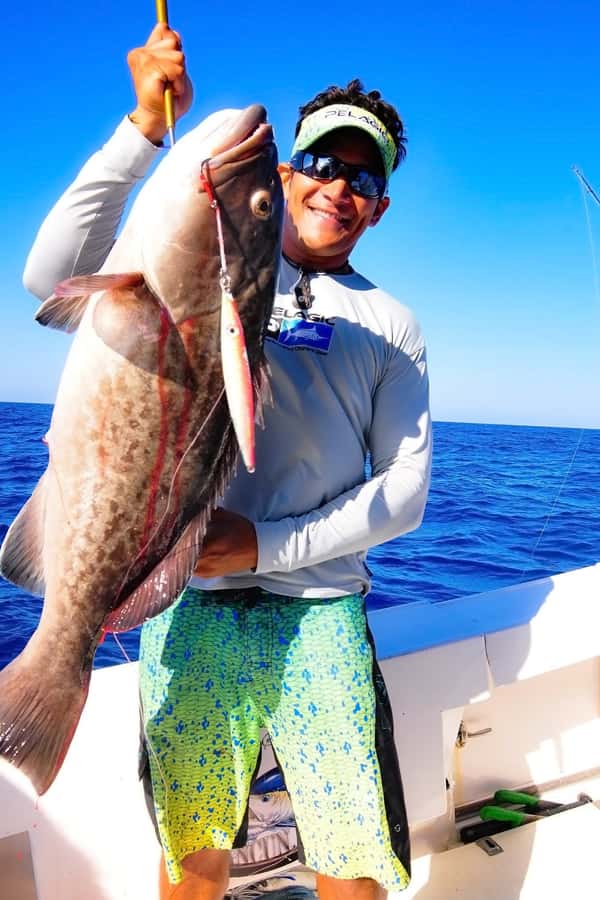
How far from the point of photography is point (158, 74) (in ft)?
5.13

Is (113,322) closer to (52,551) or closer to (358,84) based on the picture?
(52,551)

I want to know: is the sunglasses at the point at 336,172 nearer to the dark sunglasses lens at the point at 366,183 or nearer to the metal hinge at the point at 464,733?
the dark sunglasses lens at the point at 366,183

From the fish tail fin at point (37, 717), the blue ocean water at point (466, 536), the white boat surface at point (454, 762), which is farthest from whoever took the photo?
the blue ocean water at point (466, 536)

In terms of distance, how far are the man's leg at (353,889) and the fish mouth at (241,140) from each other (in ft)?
6.55

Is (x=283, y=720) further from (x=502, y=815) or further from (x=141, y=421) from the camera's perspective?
(x=502, y=815)

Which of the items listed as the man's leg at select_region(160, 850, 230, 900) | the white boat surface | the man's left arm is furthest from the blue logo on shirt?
the man's leg at select_region(160, 850, 230, 900)

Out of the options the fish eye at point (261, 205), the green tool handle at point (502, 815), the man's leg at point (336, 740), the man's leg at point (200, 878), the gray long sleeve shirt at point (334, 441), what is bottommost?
the green tool handle at point (502, 815)

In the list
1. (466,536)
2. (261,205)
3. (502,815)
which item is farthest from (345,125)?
(466,536)

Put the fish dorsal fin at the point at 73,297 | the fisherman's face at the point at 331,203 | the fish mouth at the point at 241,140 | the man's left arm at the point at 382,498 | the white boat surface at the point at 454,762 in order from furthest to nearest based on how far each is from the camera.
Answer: the white boat surface at the point at 454,762
the fisherman's face at the point at 331,203
the man's left arm at the point at 382,498
the fish mouth at the point at 241,140
the fish dorsal fin at the point at 73,297

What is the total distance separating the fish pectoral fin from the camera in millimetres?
1760

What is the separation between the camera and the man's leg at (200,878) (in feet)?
7.28

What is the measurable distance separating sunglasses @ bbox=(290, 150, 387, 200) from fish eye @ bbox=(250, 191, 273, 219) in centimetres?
49

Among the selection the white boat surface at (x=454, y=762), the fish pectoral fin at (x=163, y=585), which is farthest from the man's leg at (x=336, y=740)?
the white boat surface at (x=454, y=762)

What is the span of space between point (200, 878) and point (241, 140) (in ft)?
6.86
